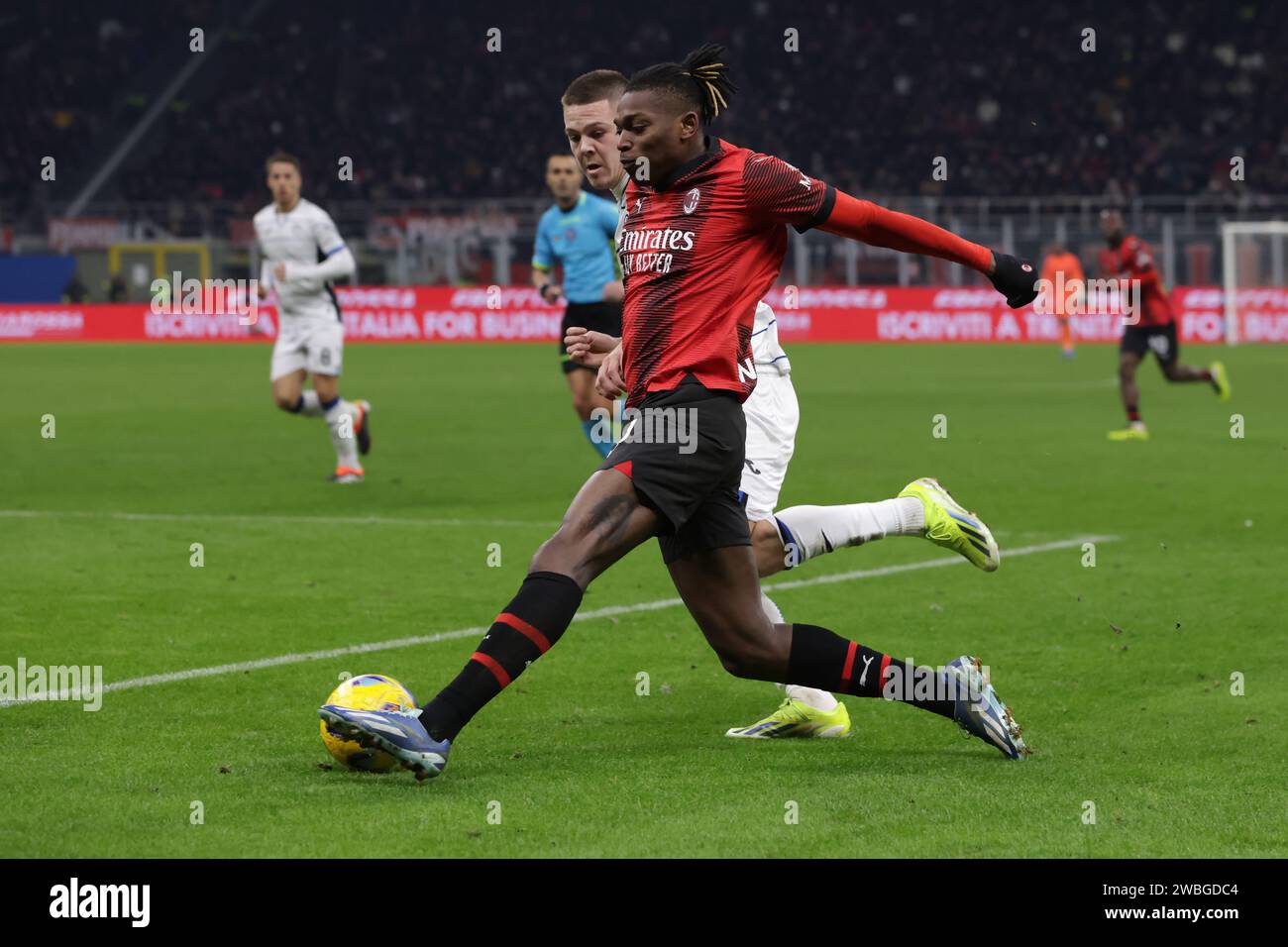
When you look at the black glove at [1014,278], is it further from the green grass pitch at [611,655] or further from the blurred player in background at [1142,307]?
the blurred player in background at [1142,307]

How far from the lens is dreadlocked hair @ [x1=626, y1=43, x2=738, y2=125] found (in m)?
5.15

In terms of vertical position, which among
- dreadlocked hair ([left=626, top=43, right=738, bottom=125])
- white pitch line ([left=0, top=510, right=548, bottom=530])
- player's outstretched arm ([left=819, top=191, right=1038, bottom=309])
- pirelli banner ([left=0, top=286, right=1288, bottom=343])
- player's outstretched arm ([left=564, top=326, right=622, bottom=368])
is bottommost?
white pitch line ([left=0, top=510, right=548, bottom=530])

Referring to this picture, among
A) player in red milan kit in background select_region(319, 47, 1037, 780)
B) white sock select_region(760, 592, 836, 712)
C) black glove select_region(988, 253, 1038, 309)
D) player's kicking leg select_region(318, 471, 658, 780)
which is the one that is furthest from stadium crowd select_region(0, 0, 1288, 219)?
player's kicking leg select_region(318, 471, 658, 780)

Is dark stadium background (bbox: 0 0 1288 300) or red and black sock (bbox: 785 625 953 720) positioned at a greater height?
dark stadium background (bbox: 0 0 1288 300)

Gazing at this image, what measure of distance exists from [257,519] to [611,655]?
4961 mm

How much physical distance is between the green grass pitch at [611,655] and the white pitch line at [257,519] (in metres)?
0.06

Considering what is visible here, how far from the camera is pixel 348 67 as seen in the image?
47.9m

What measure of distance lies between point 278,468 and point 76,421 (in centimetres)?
526

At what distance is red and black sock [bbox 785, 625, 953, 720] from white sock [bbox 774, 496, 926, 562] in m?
0.88

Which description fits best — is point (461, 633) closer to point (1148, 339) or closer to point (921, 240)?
point (921, 240)

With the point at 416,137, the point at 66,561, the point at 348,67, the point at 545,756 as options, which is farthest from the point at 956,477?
the point at 348,67

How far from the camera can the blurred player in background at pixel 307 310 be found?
14078 mm

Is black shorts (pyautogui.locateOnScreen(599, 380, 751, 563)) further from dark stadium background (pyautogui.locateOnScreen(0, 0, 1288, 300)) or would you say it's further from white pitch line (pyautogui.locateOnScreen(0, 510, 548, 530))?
dark stadium background (pyautogui.locateOnScreen(0, 0, 1288, 300))

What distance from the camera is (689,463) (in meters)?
5.02
